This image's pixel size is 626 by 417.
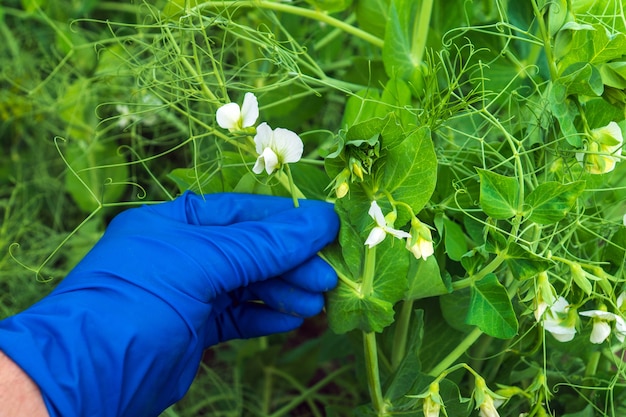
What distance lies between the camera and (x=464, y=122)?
889 millimetres

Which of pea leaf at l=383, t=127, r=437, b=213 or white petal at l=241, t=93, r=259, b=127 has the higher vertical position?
white petal at l=241, t=93, r=259, b=127

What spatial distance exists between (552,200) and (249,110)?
30 cm

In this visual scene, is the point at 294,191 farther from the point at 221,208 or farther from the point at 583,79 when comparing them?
the point at 583,79

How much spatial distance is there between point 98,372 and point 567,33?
595mm

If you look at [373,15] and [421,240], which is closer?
[421,240]

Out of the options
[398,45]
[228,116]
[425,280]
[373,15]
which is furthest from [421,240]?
[373,15]

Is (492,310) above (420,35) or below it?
below

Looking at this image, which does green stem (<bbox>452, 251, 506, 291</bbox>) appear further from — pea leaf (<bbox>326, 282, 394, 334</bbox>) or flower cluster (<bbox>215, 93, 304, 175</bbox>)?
flower cluster (<bbox>215, 93, 304, 175</bbox>)

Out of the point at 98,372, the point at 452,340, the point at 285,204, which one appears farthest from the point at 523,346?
the point at 98,372

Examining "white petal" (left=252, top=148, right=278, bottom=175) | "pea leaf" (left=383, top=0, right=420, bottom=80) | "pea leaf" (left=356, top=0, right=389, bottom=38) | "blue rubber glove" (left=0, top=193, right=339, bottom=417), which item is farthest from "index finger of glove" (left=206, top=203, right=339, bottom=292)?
"pea leaf" (left=356, top=0, right=389, bottom=38)

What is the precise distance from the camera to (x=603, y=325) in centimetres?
67

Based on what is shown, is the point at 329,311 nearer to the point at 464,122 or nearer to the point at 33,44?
the point at 464,122

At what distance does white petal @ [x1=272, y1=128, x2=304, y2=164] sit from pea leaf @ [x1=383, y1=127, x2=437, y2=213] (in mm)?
85

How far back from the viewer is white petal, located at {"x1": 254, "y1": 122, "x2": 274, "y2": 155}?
2.17ft
